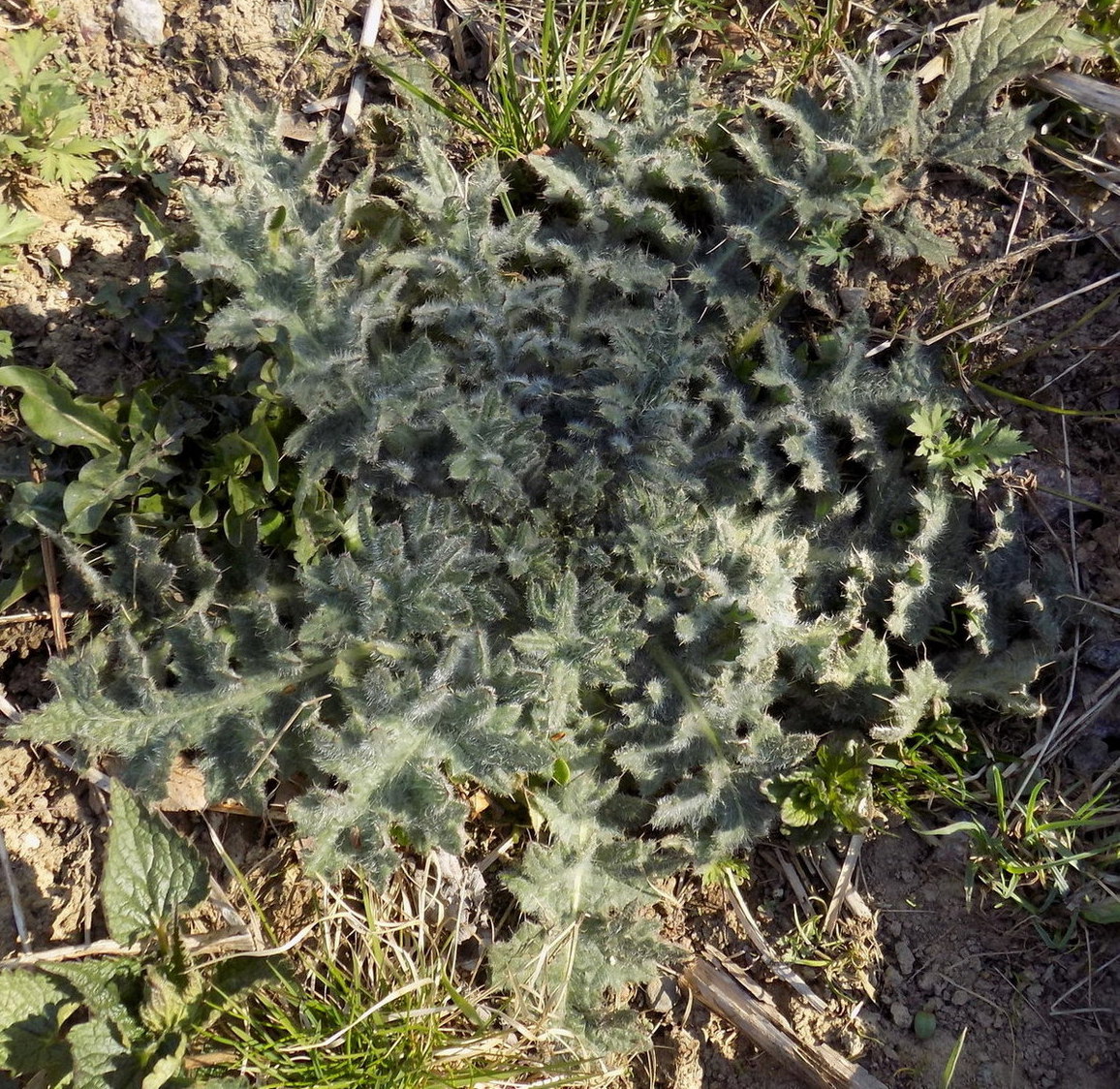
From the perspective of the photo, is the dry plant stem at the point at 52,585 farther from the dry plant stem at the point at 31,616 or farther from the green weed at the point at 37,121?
the green weed at the point at 37,121

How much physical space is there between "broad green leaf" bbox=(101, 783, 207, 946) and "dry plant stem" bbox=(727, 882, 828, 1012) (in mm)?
1749

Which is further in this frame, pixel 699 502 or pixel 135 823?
pixel 699 502

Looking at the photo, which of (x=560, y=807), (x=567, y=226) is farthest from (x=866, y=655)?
(x=567, y=226)

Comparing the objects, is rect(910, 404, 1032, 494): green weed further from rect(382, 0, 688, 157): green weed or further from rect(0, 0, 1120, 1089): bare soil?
rect(382, 0, 688, 157): green weed

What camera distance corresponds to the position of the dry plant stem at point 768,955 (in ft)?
10.2

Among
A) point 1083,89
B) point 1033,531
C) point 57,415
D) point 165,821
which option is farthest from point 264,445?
point 1083,89

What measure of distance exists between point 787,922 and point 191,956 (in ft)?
6.39

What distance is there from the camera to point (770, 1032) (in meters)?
3.03

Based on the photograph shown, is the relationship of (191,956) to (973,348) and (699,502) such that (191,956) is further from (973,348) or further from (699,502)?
(973,348)

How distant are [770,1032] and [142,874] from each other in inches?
80.8

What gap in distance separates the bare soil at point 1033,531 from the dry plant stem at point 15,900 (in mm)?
28

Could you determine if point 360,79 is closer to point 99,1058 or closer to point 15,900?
point 15,900

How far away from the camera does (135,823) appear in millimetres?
2963

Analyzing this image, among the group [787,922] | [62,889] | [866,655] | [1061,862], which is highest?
[866,655]
